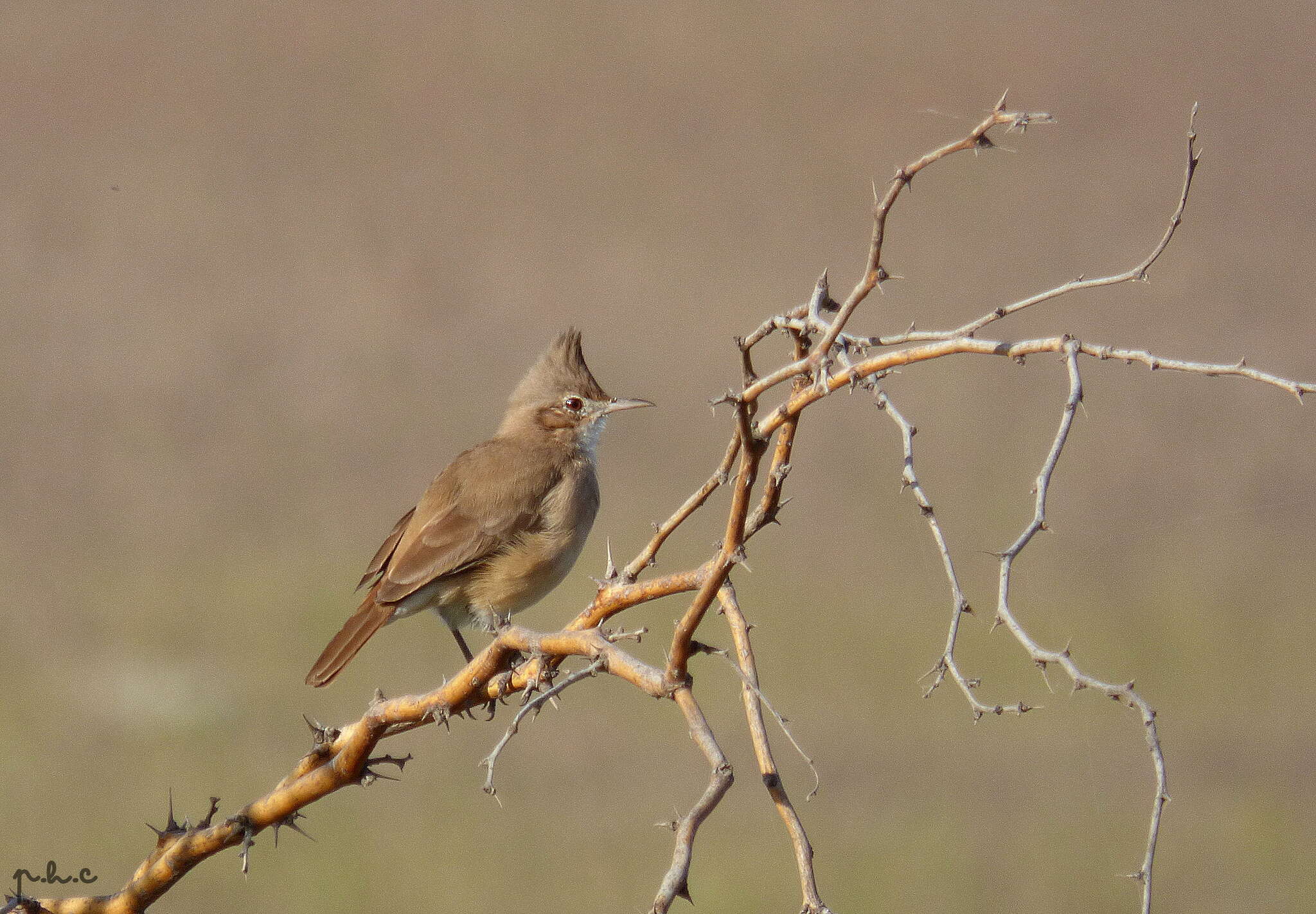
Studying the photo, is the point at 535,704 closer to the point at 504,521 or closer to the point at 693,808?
the point at 693,808

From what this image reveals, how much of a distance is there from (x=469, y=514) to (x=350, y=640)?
696 mm

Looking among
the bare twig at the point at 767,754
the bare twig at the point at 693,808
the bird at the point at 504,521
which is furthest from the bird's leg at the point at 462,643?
the bare twig at the point at 693,808

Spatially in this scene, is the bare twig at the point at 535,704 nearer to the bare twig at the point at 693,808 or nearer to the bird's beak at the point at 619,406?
the bare twig at the point at 693,808

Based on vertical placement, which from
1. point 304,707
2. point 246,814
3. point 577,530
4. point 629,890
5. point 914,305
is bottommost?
point 246,814

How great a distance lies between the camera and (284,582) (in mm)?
16797

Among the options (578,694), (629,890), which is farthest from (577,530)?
(578,694)

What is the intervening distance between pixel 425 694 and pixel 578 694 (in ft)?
41.4

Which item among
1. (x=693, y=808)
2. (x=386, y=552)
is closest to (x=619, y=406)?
(x=386, y=552)

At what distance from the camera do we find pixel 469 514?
5.60 m

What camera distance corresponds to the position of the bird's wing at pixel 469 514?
5312mm

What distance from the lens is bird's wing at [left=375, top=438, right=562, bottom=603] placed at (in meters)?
5.31

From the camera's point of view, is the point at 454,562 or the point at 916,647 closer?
the point at 454,562

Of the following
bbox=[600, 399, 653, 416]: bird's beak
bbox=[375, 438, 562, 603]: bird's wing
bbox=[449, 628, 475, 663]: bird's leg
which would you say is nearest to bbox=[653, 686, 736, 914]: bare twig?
bbox=[375, 438, 562, 603]: bird's wing

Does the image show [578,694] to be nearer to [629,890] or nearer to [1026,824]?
[629,890]
